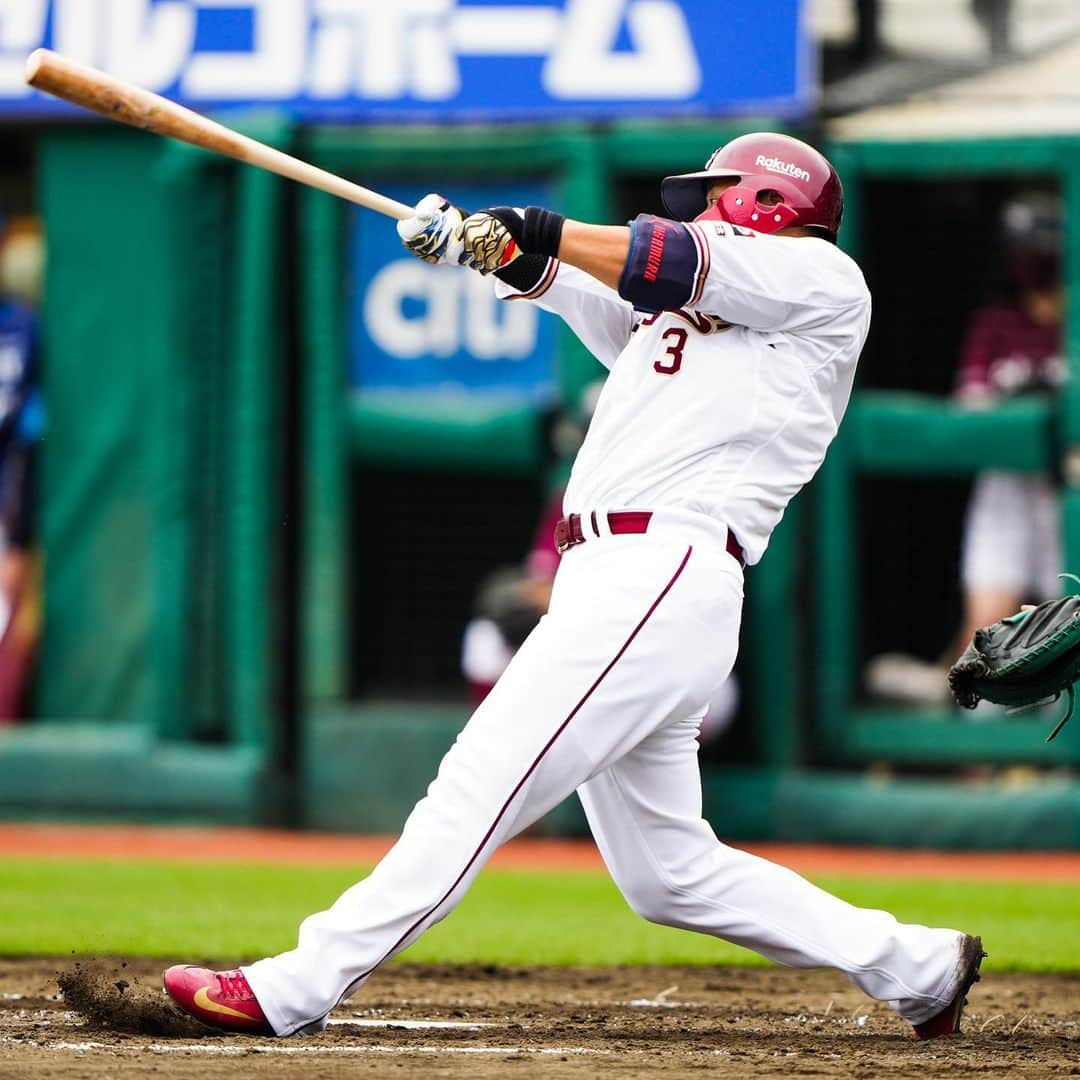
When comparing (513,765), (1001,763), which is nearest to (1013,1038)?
(513,765)

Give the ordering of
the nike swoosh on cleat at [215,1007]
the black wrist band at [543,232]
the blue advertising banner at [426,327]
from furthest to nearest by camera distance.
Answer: the blue advertising banner at [426,327] < the black wrist band at [543,232] < the nike swoosh on cleat at [215,1007]

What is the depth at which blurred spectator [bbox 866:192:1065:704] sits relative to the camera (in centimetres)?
780

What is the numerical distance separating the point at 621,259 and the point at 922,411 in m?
4.35

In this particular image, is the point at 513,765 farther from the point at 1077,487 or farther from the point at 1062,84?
the point at 1062,84

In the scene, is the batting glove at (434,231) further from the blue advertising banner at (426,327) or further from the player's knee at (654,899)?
the blue advertising banner at (426,327)

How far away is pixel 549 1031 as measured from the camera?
13.6ft

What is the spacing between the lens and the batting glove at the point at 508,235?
146 inches

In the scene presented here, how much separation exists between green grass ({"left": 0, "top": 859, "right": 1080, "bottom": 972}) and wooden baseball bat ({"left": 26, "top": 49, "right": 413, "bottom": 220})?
6.81 ft

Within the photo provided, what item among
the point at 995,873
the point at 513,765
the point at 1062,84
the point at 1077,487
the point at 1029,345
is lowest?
the point at 995,873

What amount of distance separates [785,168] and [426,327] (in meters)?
4.33

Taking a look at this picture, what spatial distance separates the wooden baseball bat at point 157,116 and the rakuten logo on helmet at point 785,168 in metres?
0.67

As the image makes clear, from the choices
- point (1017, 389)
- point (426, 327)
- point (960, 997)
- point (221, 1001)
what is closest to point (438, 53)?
point (426, 327)

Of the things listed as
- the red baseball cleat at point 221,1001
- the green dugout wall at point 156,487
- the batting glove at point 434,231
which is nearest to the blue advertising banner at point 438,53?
the green dugout wall at point 156,487

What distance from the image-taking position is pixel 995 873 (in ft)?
23.8
